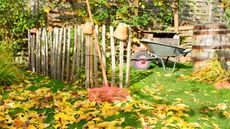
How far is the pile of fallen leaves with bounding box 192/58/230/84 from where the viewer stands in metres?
6.75

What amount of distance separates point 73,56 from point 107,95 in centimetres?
172

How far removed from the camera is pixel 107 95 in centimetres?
504

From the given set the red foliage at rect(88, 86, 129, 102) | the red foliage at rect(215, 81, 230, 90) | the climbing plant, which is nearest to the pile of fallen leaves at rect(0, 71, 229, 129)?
the red foliage at rect(88, 86, 129, 102)

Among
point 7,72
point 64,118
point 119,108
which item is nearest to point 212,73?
point 119,108

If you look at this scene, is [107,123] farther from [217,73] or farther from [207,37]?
[207,37]

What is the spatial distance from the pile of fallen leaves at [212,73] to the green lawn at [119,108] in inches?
13.4

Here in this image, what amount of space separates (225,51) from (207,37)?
1.89ft

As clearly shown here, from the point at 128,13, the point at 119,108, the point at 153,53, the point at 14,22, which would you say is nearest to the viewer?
the point at 119,108

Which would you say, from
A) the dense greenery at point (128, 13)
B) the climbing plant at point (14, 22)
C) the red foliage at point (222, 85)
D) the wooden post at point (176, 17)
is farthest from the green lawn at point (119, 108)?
the wooden post at point (176, 17)

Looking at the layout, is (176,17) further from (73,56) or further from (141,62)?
(73,56)

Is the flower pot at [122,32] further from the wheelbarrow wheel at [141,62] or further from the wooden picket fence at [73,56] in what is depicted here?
the wheelbarrow wheel at [141,62]

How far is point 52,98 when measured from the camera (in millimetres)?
5289

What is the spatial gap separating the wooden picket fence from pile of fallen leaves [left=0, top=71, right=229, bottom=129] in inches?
23.2

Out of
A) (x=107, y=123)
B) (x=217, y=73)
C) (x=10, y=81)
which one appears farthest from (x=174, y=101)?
(x=10, y=81)
